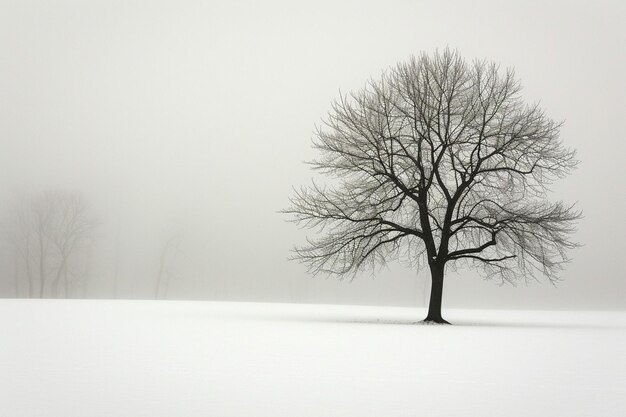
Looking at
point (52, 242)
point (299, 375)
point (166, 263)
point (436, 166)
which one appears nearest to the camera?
point (299, 375)

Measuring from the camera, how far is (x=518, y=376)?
38.9 ft

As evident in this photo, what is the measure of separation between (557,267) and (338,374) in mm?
21306

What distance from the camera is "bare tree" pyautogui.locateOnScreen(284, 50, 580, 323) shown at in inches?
1184

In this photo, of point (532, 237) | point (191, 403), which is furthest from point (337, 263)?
point (191, 403)

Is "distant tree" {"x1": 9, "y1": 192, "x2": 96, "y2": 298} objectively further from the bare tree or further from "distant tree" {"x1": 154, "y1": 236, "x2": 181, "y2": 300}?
the bare tree

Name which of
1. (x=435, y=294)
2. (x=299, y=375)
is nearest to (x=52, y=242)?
(x=435, y=294)

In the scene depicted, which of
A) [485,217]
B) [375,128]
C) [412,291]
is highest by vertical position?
[375,128]

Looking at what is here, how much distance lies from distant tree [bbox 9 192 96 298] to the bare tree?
140 feet

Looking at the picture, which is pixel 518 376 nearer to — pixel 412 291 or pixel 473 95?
pixel 473 95

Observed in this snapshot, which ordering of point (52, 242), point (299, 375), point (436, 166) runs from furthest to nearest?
point (52, 242) < point (436, 166) < point (299, 375)

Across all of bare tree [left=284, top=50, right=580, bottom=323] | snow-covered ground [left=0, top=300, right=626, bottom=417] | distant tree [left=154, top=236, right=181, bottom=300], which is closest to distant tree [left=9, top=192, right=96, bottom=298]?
distant tree [left=154, top=236, right=181, bottom=300]

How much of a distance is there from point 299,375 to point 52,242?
60449 mm

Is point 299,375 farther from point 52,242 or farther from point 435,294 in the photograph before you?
point 52,242

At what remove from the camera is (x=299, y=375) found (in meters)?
11.3
